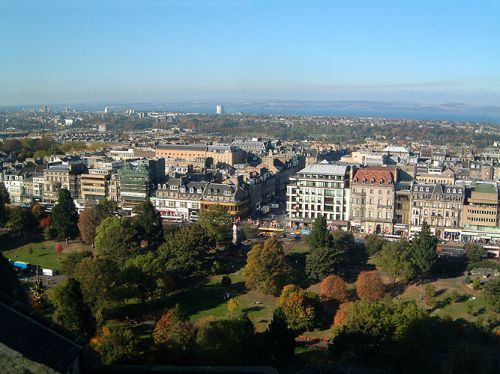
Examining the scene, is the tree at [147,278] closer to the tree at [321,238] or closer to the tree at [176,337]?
the tree at [176,337]

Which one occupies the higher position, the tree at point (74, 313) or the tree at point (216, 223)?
the tree at point (74, 313)

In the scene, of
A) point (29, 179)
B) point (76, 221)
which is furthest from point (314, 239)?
point (29, 179)

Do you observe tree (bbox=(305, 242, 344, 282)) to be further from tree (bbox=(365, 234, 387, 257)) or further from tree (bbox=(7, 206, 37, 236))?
tree (bbox=(7, 206, 37, 236))

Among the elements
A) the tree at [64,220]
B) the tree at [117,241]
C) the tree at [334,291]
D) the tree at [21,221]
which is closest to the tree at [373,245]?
the tree at [334,291]

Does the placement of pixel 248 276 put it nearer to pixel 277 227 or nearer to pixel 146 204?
pixel 146 204

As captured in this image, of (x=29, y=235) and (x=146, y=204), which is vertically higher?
(x=146, y=204)

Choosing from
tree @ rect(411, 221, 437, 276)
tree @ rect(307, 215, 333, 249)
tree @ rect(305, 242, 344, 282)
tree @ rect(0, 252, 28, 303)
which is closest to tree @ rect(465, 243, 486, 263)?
tree @ rect(411, 221, 437, 276)
